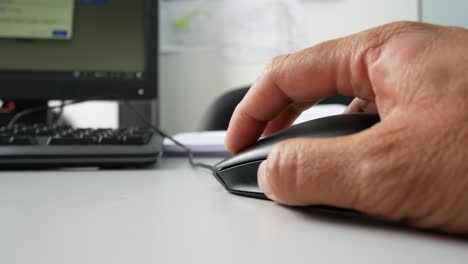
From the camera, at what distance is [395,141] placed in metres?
0.19

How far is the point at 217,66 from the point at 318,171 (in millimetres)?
961

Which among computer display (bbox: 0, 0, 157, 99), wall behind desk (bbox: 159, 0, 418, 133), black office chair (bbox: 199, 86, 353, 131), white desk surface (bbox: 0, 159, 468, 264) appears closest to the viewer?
white desk surface (bbox: 0, 159, 468, 264)

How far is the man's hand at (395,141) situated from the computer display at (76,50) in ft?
1.52

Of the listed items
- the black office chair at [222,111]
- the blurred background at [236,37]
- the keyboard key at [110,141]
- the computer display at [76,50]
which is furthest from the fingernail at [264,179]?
the blurred background at [236,37]

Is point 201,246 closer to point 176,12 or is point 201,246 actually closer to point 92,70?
point 92,70

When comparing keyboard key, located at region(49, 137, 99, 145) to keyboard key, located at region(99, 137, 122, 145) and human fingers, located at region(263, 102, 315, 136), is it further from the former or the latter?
human fingers, located at region(263, 102, 315, 136)

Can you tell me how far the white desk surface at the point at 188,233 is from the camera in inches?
6.4

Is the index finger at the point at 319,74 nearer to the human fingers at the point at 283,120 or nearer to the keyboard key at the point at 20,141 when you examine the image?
the human fingers at the point at 283,120

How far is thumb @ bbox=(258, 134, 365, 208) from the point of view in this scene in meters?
0.20

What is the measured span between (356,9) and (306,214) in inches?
40.2

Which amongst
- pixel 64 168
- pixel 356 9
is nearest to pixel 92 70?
pixel 64 168

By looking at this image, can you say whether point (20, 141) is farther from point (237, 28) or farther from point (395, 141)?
point (237, 28)

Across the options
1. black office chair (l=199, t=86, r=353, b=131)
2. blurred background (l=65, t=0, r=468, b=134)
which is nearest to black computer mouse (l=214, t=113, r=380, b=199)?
black office chair (l=199, t=86, r=353, b=131)

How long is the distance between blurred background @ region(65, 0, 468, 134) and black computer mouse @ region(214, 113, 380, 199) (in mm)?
823
